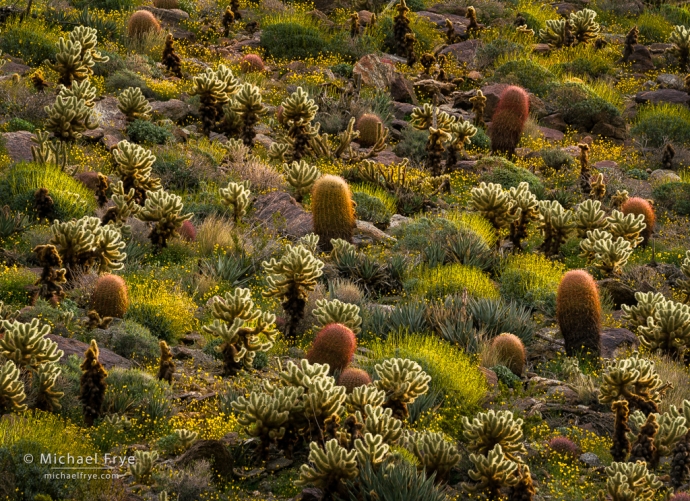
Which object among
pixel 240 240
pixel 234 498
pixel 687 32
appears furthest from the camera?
pixel 687 32

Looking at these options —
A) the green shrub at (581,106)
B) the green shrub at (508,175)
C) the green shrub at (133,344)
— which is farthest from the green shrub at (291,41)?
the green shrub at (133,344)

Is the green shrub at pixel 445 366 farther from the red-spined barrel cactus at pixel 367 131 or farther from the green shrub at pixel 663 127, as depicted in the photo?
the green shrub at pixel 663 127

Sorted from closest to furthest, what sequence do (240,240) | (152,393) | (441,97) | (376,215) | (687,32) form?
(152,393) < (240,240) < (376,215) < (441,97) < (687,32)

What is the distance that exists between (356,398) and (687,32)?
1740 cm

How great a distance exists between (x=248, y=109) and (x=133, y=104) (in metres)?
1.90

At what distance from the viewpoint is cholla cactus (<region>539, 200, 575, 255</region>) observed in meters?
14.3

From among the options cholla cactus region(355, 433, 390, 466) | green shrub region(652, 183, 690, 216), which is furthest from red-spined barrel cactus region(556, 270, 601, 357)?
green shrub region(652, 183, 690, 216)

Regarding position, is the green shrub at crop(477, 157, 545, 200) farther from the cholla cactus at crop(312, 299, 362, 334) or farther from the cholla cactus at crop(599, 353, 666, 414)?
the cholla cactus at crop(599, 353, 666, 414)

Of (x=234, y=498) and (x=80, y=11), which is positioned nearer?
(x=234, y=498)

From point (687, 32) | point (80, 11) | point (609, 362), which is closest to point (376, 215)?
point (609, 362)

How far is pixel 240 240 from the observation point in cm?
1337

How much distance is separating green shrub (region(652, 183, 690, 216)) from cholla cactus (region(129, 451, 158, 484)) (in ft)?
37.9

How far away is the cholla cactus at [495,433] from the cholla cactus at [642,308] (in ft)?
13.0

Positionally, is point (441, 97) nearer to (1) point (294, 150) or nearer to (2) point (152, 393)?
(1) point (294, 150)
